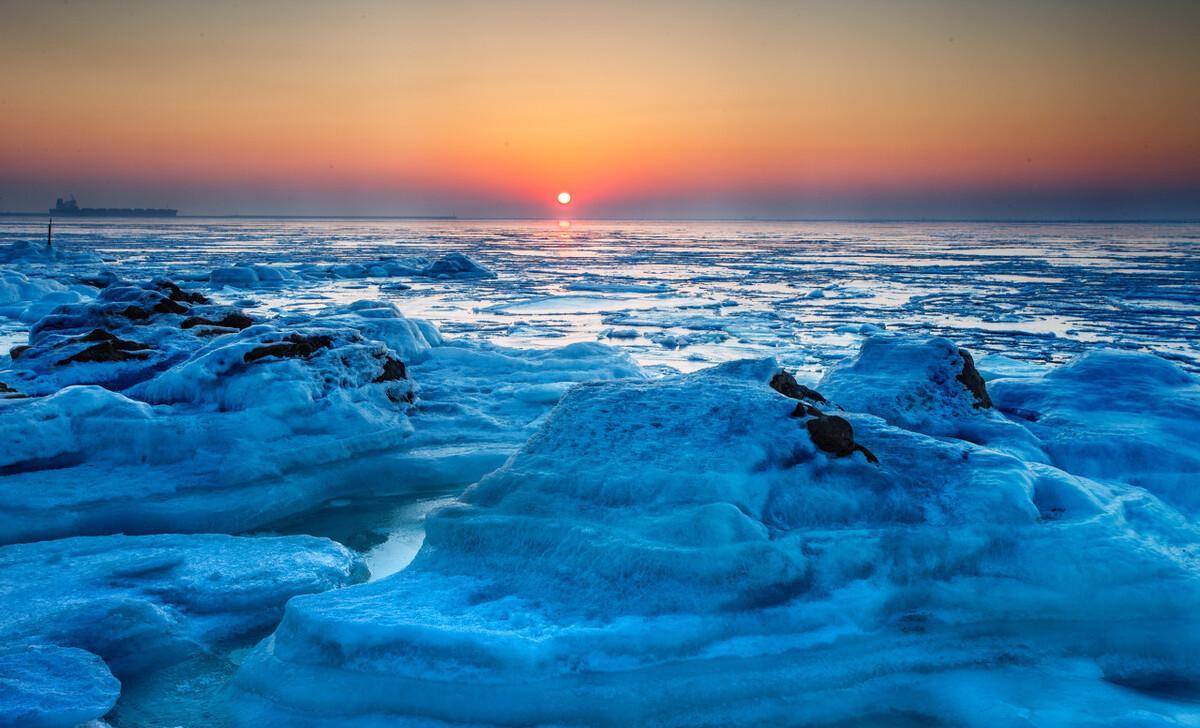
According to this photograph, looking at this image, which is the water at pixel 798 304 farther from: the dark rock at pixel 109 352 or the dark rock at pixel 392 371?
the dark rock at pixel 109 352

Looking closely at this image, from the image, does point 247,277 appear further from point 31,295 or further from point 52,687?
point 52,687

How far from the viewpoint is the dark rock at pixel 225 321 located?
935 centimetres

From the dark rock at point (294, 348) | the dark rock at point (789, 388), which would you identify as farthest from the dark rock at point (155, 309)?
the dark rock at point (789, 388)

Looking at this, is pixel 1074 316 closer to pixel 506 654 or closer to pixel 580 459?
pixel 580 459

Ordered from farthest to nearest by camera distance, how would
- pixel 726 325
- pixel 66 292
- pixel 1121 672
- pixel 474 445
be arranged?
pixel 66 292 < pixel 726 325 < pixel 474 445 < pixel 1121 672

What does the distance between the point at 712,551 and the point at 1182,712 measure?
1.77 m

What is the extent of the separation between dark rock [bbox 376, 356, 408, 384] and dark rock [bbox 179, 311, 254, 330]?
357cm

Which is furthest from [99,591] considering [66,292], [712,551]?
[66,292]

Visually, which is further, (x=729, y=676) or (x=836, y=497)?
(x=836, y=497)

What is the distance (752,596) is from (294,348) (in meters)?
4.87

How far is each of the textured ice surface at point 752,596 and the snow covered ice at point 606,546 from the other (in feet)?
0.05

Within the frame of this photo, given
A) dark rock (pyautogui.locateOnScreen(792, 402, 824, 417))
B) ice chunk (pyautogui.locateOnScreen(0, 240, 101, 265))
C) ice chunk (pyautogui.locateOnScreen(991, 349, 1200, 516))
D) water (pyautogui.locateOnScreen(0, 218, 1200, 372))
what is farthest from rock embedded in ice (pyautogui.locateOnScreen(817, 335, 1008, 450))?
ice chunk (pyautogui.locateOnScreen(0, 240, 101, 265))

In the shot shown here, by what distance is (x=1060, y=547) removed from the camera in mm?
3455

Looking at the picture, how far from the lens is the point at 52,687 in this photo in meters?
2.83
